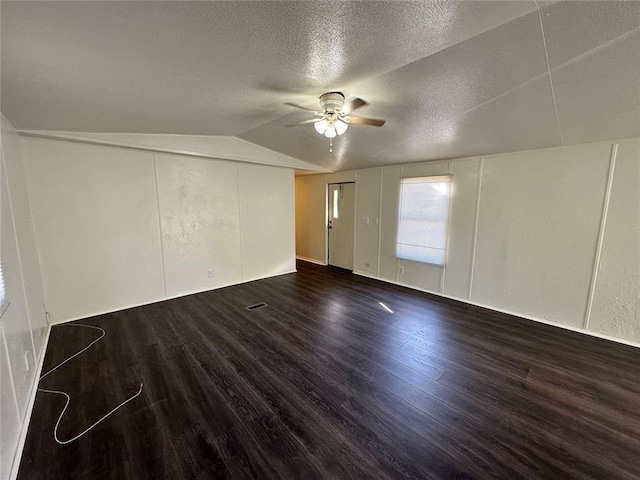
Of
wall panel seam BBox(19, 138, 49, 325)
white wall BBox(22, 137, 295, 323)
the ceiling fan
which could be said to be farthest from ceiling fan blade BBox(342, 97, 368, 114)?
wall panel seam BBox(19, 138, 49, 325)

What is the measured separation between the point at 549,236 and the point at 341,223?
366 cm

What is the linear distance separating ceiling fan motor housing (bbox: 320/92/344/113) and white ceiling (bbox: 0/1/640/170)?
0.09 meters

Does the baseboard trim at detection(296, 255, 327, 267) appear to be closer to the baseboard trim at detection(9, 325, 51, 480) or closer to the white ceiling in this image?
the white ceiling

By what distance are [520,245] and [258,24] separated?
386 cm

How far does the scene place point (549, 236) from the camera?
10.8 ft

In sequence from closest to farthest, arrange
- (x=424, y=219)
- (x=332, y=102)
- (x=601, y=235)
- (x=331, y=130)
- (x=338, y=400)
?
(x=338, y=400) < (x=332, y=102) < (x=331, y=130) < (x=601, y=235) < (x=424, y=219)

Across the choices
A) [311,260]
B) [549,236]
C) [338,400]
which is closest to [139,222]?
[338,400]

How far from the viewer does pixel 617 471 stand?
1.52 metres

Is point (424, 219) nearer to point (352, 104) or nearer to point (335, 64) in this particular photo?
point (352, 104)

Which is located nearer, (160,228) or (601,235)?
(601,235)

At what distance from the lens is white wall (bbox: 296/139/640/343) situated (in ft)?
9.31

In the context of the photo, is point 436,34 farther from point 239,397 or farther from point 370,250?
point 370,250

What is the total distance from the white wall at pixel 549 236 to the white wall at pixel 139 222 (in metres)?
3.03

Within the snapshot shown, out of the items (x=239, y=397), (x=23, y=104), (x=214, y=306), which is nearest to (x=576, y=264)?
(x=239, y=397)
